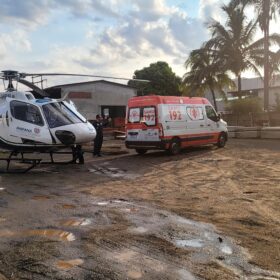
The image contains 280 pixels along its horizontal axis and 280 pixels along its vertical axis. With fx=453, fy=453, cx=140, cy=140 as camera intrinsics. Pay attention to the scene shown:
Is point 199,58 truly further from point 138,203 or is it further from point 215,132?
point 138,203

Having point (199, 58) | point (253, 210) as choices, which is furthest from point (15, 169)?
point (199, 58)

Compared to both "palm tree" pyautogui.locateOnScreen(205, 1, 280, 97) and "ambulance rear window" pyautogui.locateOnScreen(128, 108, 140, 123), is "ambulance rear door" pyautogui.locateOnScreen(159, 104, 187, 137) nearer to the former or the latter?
"ambulance rear window" pyautogui.locateOnScreen(128, 108, 140, 123)

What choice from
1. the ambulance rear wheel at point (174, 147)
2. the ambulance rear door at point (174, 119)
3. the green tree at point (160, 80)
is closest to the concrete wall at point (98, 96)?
the green tree at point (160, 80)

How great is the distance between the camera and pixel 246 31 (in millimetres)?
35250

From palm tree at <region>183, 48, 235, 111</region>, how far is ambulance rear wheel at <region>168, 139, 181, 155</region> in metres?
18.5

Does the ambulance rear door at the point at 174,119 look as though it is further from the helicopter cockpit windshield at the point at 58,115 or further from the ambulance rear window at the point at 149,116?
the helicopter cockpit windshield at the point at 58,115

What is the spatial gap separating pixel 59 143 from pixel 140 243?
26.7 ft

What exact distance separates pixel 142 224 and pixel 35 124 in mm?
7527

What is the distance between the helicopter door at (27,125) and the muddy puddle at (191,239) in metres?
5.66

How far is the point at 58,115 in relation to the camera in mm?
13844

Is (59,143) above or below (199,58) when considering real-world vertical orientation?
below

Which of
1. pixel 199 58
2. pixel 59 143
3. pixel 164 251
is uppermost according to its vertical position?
pixel 199 58

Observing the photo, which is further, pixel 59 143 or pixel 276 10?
Answer: pixel 276 10

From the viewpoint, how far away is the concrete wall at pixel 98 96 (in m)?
35.0
